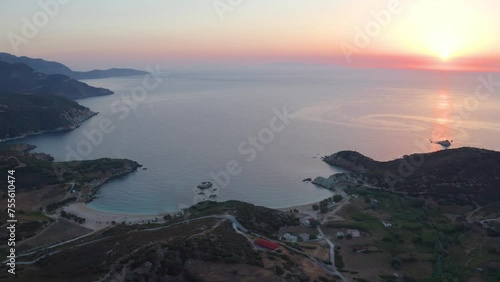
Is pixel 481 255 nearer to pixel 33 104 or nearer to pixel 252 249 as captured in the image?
pixel 252 249

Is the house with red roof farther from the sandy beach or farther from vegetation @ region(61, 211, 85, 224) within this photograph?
vegetation @ region(61, 211, 85, 224)

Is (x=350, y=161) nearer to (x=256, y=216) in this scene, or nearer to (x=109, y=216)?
(x=256, y=216)

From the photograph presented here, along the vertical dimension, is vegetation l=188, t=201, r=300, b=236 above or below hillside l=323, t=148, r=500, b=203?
below

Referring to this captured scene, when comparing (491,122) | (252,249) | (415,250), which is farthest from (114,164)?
(491,122)

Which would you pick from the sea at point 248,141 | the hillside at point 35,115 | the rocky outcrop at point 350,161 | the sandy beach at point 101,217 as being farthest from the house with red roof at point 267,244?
the hillside at point 35,115

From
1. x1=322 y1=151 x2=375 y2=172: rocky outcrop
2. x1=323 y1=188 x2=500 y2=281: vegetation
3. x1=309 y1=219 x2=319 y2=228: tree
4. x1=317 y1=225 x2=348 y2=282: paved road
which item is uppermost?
x1=322 y1=151 x2=375 y2=172: rocky outcrop

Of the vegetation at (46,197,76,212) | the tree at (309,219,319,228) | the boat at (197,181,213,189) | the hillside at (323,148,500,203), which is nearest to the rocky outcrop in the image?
the hillside at (323,148,500,203)
